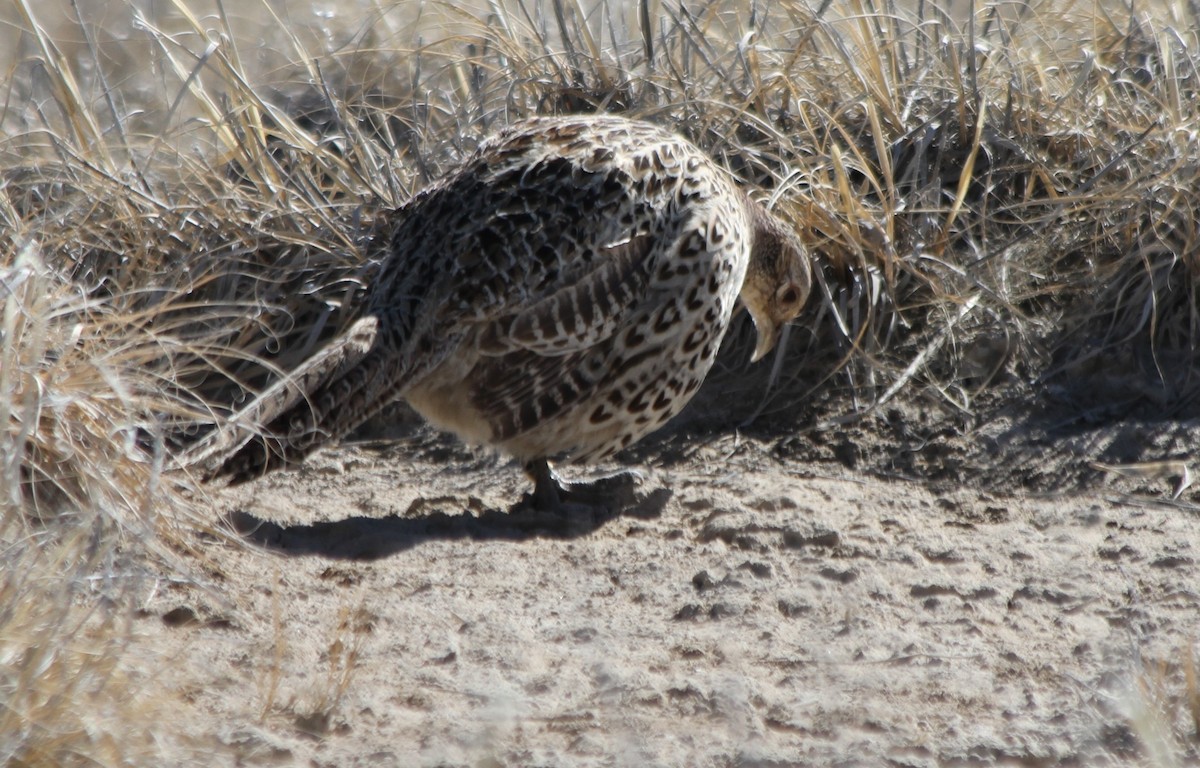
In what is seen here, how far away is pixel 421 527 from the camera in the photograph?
15.3 feet

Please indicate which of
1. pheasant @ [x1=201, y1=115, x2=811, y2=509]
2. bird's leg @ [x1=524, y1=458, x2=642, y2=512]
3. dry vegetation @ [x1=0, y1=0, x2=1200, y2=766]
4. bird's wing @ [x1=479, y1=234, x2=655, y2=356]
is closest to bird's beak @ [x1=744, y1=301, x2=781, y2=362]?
dry vegetation @ [x1=0, y1=0, x2=1200, y2=766]

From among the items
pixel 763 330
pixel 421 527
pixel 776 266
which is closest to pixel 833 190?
pixel 776 266

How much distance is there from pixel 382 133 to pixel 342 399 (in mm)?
2529

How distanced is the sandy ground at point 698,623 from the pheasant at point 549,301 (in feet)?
1.18

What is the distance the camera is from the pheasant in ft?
14.9

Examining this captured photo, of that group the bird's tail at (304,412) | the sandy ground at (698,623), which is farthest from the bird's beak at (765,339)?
the bird's tail at (304,412)

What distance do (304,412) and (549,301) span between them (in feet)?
2.76

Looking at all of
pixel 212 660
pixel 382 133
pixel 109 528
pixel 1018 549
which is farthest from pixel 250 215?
pixel 1018 549

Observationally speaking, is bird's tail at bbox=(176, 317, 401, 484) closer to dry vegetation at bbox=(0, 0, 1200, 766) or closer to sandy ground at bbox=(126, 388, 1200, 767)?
sandy ground at bbox=(126, 388, 1200, 767)

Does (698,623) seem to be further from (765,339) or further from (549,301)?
(765,339)

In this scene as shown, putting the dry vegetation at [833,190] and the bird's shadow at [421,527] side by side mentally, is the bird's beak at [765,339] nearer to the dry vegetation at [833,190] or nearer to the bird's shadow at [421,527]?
the dry vegetation at [833,190]

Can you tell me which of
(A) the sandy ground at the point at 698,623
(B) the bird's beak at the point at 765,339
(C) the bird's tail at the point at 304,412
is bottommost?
(A) the sandy ground at the point at 698,623

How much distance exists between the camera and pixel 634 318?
4754 millimetres

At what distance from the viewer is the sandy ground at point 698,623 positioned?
3.18 m
